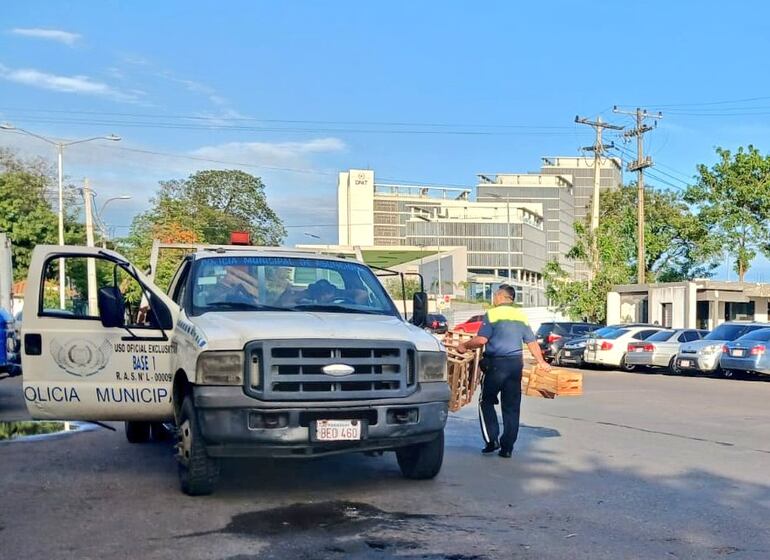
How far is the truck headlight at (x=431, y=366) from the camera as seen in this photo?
7719mm

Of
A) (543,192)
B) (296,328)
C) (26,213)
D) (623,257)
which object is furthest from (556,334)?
(543,192)

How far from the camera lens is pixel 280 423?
712cm

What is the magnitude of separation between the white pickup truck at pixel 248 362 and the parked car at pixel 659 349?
19817 mm

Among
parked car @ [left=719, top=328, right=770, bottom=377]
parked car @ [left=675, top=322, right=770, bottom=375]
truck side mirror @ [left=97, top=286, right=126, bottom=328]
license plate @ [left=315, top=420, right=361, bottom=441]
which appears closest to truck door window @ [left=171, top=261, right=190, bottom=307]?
truck side mirror @ [left=97, top=286, right=126, bottom=328]

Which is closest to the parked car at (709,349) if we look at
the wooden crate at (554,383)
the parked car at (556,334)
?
the parked car at (556,334)

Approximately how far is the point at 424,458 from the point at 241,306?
2.10 m

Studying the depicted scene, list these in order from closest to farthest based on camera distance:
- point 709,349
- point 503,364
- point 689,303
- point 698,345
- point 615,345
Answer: point 503,364
point 709,349
point 698,345
point 615,345
point 689,303

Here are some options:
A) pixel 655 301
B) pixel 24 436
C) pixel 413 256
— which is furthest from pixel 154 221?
pixel 413 256

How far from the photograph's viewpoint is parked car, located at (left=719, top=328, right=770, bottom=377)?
22938 mm

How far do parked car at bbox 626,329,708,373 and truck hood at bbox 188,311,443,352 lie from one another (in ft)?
67.5

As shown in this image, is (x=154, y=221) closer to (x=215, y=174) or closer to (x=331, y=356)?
(x=215, y=174)

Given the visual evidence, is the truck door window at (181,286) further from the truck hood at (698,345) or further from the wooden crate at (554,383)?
the truck hood at (698,345)

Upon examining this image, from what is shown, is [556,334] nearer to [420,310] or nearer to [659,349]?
[659,349]

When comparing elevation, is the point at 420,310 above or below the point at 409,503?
above
